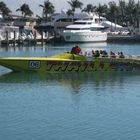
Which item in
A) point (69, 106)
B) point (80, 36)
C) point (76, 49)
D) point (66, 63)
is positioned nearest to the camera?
point (69, 106)

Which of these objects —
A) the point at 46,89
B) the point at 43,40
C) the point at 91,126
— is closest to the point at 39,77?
the point at 46,89

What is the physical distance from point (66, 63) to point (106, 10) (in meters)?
134

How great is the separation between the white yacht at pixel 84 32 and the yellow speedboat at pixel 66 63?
71817 millimetres

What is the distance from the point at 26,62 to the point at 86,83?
6406mm

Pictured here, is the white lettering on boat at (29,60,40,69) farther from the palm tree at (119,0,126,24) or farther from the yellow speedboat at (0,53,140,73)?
the palm tree at (119,0,126,24)

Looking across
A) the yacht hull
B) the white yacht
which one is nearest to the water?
the yacht hull

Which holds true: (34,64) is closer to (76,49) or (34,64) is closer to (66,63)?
(66,63)

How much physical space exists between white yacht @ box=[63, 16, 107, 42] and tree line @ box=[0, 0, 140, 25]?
3130 centimetres

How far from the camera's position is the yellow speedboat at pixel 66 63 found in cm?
4159

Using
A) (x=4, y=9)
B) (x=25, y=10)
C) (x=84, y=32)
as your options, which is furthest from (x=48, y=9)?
(x=84, y=32)

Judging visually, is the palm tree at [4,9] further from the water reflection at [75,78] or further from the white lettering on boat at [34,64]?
the white lettering on boat at [34,64]

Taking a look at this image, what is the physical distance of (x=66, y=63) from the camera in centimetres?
4184

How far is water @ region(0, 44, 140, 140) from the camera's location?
21.8 metres

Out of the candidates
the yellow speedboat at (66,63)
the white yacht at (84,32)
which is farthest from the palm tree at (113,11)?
the yellow speedboat at (66,63)
